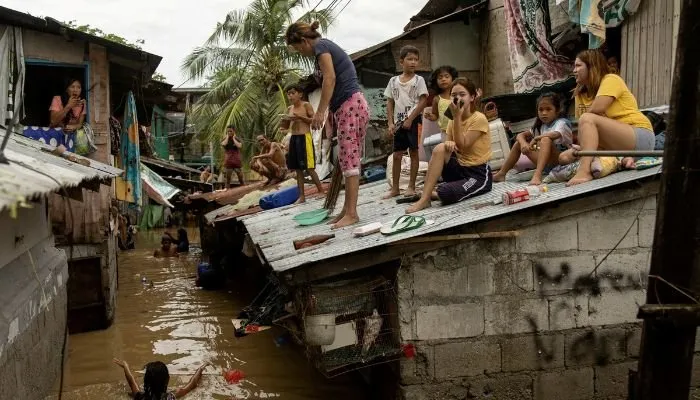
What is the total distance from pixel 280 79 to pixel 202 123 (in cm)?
394

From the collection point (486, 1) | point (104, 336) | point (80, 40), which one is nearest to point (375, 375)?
point (104, 336)

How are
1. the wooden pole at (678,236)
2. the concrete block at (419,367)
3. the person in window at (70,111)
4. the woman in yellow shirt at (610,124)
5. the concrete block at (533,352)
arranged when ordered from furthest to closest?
→ the person in window at (70,111) < the woman in yellow shirt at (610,124) < the concrete block at (533,352) < the concrete block at (419,367) < the wooden pole at (678,236)

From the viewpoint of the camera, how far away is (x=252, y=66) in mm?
22438

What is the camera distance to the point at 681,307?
2682mm

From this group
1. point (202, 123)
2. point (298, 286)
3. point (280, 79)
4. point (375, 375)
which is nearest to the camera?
point (298, 286)

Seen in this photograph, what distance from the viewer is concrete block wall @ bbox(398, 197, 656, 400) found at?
482 cm

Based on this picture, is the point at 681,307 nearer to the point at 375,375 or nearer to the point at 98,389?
the point at 375,375

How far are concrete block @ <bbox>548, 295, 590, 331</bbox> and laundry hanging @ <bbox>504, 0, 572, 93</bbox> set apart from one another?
14.7 ft

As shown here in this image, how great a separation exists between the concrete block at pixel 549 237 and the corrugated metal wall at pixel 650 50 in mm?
2662

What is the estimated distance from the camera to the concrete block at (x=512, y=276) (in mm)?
4914

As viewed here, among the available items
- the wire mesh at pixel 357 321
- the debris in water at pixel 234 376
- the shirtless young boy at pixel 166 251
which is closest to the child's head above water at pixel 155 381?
the wire mesh at pixel 357 321

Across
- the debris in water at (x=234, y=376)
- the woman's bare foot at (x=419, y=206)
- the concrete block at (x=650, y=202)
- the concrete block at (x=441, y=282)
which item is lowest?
the debris in water at (x=234, y=376)

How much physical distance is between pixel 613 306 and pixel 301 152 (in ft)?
16.2

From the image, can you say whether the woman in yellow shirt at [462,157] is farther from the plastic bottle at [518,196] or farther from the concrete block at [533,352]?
the concrete block at [533,352]
